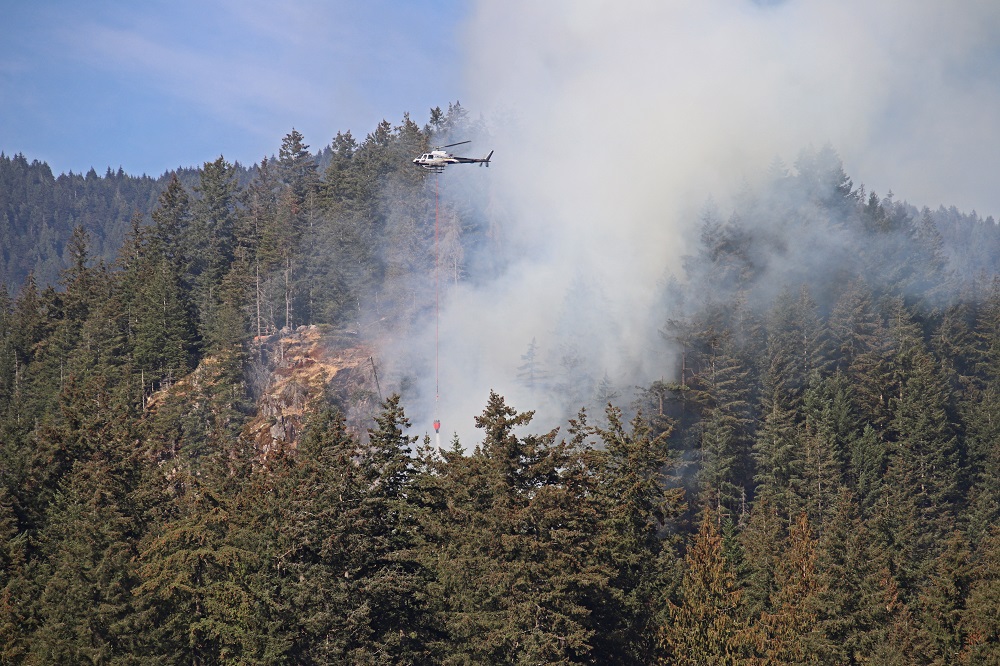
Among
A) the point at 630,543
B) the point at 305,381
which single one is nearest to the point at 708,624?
the point at 630,543

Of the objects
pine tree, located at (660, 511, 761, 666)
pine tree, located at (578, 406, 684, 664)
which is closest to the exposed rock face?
pine tree, located at (578, 406, 684, 664)

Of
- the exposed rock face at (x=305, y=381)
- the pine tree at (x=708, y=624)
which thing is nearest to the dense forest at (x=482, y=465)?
the pine tree at (x=708, y=624)

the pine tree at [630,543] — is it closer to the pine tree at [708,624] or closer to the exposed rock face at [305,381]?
the pine tree at [708,624]

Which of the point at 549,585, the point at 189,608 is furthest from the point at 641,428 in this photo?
the point at 189,608

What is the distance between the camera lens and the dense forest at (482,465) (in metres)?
38.4

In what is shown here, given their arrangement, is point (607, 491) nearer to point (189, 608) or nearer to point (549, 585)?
point (549, 585)

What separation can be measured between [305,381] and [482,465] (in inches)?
1724

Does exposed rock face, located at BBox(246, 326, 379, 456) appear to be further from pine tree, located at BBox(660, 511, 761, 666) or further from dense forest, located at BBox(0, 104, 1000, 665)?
pine tree, located at BBox(660, 511, 761, 666)

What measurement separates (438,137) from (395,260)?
57.3 ft

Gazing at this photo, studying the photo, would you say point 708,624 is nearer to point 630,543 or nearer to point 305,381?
point 630,543

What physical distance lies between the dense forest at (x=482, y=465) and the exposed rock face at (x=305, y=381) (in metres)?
0.95

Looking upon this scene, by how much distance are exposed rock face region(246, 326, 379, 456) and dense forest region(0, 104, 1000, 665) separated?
95 centimetres

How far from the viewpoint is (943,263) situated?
9169cm

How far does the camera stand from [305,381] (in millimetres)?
81312
